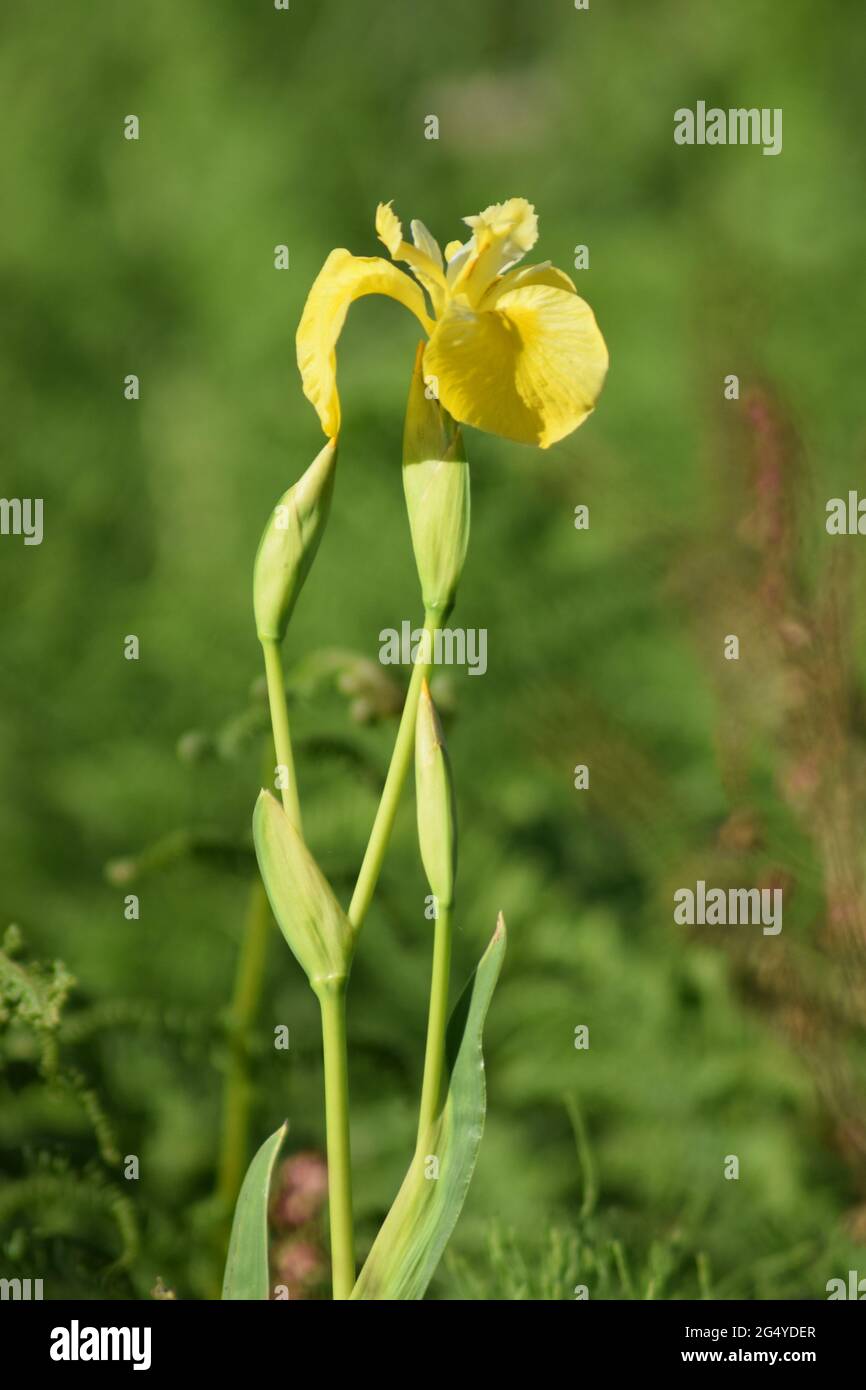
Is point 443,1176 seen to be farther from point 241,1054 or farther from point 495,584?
point 495,584

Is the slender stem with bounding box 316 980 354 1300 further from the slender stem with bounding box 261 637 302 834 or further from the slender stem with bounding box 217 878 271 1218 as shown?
the slender stem with bounding box 217 878 271 1218

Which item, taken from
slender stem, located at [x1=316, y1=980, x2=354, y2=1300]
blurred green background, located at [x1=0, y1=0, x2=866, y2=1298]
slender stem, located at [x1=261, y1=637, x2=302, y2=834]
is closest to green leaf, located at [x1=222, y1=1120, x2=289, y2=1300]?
slender stem, located at [x1=316, y1=980, x2=354, y2=1300]

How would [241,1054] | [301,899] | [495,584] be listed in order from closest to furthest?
[301,899] < [241,1054] < [495,584]

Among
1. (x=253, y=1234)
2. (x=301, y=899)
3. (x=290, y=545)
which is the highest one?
(x=290, y=545)

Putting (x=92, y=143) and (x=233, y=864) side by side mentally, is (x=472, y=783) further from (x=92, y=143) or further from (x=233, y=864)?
(x=92, y=143)

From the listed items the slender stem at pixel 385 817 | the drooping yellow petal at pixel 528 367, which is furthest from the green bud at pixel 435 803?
the drooping yellow petal at pixel 528 367

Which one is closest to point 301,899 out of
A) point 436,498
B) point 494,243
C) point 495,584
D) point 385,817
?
point 385,817

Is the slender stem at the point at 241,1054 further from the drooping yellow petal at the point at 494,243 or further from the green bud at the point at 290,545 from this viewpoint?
the drooping yellow petal at the point at 494,243
